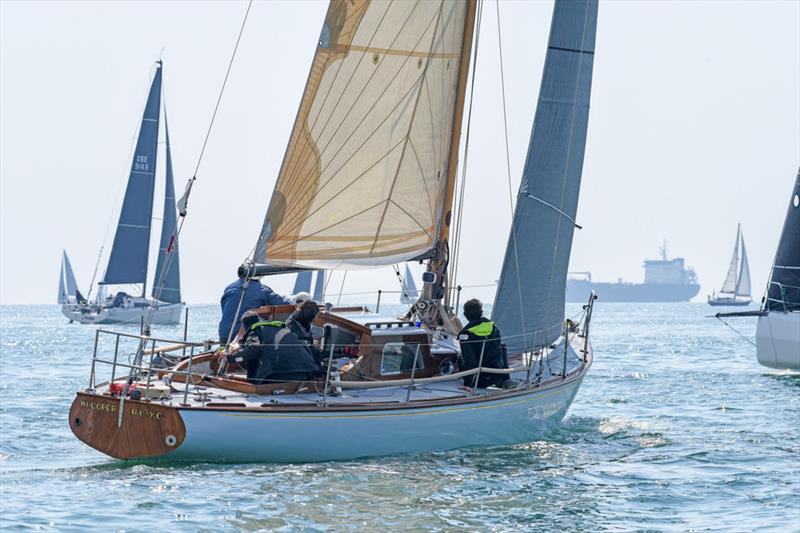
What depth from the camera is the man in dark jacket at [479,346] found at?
45.6 ft

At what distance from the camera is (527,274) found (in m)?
16.8

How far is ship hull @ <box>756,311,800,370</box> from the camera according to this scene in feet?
93.4

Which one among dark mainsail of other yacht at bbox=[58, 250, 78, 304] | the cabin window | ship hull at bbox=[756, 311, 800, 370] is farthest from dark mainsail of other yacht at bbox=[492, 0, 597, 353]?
dark mainsail of other yacht at bbox=[58, 250, 78, 304]

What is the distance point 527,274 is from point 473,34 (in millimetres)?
3389

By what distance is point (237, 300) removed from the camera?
1436cm

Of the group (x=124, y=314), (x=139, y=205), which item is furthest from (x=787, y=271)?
(x=124, y=314)

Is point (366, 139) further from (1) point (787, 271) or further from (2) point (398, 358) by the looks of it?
(1) point (787, 271)

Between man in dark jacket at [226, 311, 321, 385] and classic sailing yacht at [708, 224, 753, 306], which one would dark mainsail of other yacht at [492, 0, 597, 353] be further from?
classic sailing yacht at [708, 224, 753, 306]

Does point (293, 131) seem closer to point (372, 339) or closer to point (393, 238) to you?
point (393, 238)

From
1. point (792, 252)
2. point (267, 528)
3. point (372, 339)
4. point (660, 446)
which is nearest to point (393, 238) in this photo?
point (372, 339)

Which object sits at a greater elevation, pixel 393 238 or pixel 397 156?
pixel 397 156

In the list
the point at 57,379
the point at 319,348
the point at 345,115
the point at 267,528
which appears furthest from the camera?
the point at 57,379

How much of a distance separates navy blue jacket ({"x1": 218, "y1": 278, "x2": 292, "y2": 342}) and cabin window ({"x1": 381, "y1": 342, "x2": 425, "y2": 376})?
169cm

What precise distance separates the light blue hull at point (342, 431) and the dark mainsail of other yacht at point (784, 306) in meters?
16.1
